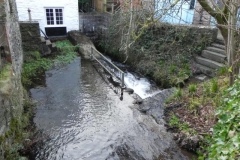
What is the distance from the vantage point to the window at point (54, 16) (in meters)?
14.1

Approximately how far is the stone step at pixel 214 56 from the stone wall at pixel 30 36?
828cm

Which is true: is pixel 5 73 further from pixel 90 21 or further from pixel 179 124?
pixel 90 21

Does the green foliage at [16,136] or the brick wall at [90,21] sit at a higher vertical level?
the brick wall at [90,21]

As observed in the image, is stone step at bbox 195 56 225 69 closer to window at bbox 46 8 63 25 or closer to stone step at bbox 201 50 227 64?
stone step at bbox 201 50 227 64

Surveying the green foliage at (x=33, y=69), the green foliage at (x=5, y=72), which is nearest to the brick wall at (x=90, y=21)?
the green foliage at (x=33, y=69)

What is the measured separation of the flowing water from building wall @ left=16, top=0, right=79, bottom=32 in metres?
7.59

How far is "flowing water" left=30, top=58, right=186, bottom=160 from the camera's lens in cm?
458

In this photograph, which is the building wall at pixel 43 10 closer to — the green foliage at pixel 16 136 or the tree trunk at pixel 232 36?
the green foliage at pixel 16 136


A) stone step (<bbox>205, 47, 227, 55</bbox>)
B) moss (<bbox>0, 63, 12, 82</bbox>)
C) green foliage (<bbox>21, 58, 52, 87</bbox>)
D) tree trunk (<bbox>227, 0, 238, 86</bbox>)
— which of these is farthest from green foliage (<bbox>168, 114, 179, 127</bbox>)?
Answer: green foliage (<bbox>21, 58, 52, 87</bbox>)

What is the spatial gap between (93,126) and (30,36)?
23.9 ft

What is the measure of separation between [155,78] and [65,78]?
388 cm

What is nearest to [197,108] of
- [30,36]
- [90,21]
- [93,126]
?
[93,126]

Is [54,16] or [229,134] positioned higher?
[54,16]

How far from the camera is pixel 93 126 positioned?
552 cm
